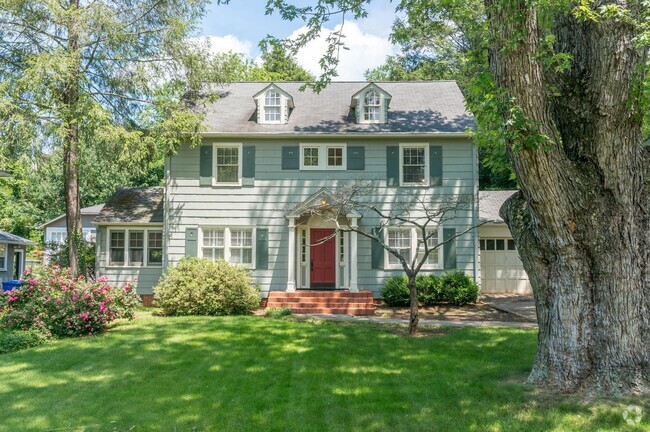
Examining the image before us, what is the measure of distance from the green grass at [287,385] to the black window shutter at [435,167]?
5.96 meters

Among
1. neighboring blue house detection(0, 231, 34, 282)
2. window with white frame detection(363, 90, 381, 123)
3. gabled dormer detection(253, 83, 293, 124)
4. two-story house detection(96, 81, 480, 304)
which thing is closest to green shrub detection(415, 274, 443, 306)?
two-story house detection(96, 81, 480, 304)

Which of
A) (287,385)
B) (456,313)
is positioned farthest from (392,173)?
(287,385)

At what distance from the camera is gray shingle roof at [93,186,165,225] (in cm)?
1488

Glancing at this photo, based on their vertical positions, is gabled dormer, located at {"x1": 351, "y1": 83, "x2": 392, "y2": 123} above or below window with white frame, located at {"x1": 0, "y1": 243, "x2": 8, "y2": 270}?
above

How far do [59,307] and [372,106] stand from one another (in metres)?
10.5

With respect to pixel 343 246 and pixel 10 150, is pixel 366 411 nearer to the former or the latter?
pixel 343 246

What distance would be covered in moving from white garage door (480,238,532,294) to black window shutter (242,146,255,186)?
8.88m

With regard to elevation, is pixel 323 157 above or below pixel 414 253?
above

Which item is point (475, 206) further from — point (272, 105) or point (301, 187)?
point (272, 105)

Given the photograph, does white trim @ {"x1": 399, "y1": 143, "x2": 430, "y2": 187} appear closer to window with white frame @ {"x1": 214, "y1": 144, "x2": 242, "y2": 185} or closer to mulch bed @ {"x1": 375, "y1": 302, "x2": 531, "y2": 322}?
mulch bed @ {"x1": 375, "y1": 302, "x2": 531, "y2": 322}

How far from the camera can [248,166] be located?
1447 cm

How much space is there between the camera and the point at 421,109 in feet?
50.8

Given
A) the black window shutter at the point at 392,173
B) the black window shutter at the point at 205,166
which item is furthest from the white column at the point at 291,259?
the black window shutter at the point at 392,173

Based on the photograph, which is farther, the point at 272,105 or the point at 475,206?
the point at 272,105
